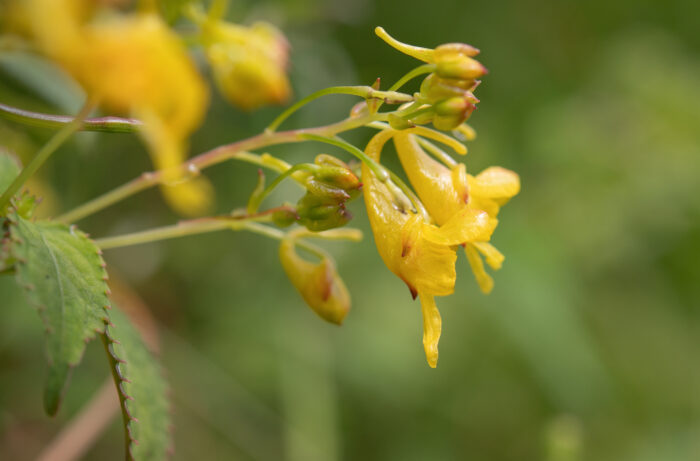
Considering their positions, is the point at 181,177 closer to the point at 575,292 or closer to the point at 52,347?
the point at 52,347

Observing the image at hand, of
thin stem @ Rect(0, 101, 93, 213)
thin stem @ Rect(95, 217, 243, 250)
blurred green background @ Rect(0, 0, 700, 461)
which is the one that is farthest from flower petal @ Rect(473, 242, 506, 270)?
blurred green background @ Rect(0, 0, 700, 461)

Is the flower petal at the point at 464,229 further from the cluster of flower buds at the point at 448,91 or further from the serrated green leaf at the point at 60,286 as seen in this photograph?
the serrated green leaf at the point at 60,286

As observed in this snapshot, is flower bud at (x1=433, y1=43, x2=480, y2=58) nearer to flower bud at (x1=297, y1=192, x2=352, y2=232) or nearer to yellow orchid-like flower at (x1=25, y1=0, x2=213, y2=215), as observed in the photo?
flower bud at (x1=297, y1=192, x2=352, y2=232)

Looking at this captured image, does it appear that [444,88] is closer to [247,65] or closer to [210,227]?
[210,227]

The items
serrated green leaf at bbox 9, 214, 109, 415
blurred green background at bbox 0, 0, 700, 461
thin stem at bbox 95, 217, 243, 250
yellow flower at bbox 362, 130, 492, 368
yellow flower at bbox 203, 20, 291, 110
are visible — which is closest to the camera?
serrated green leaf at bbox 9, 214, 109, 415

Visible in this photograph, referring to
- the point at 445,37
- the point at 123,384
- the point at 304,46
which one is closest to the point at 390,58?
the point at 445,37

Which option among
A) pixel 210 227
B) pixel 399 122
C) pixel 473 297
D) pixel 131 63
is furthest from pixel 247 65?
pixel 473 297

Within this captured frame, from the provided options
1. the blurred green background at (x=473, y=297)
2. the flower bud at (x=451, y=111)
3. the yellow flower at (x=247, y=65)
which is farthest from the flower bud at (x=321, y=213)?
the blurred green background at (x=473, y=297)
